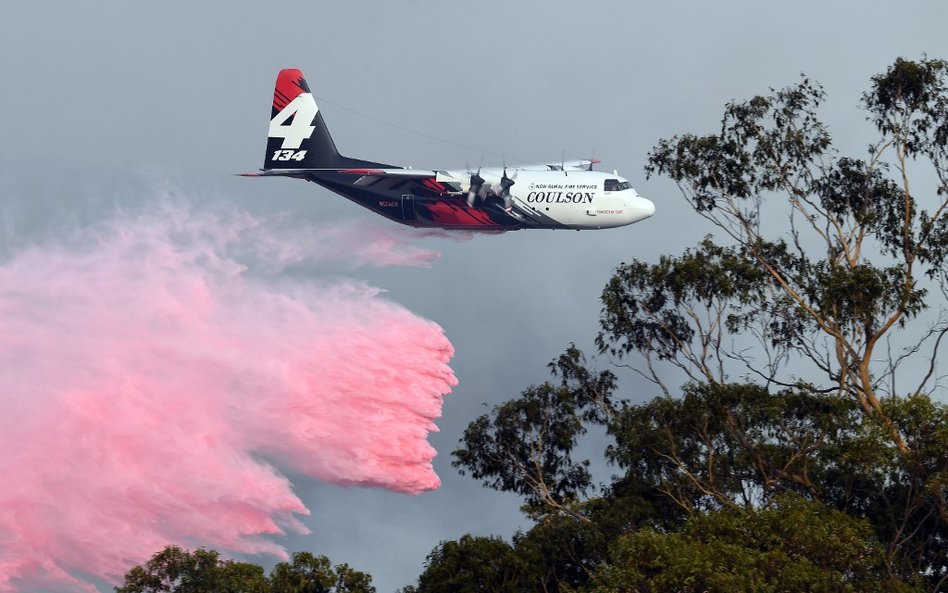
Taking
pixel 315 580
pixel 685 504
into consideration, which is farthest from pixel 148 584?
pixel 685 504

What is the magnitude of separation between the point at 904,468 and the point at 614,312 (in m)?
15.4

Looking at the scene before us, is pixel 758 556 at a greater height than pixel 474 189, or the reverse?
pixel 474 189

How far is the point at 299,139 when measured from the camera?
7931 cm

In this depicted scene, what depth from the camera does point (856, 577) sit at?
46.9 m

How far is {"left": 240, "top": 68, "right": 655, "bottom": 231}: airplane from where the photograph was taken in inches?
2813

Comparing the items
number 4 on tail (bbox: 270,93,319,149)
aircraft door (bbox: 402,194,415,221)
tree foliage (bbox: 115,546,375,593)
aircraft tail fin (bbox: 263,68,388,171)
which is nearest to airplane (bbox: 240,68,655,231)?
aircraft door (bbox: 402,194,415,221)

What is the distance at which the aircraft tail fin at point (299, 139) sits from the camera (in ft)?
258

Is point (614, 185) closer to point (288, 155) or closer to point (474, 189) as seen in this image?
point (474, 189)

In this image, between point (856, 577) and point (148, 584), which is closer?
point (856, 577)

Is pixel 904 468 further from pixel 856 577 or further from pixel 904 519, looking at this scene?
pixel 856 577

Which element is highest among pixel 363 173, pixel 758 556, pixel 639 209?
pixel 363 173

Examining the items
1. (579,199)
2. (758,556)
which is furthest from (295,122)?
(758,556)

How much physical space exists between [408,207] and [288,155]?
8.47 metres

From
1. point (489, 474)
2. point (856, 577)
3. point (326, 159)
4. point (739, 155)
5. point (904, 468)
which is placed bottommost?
point (856, 577)
